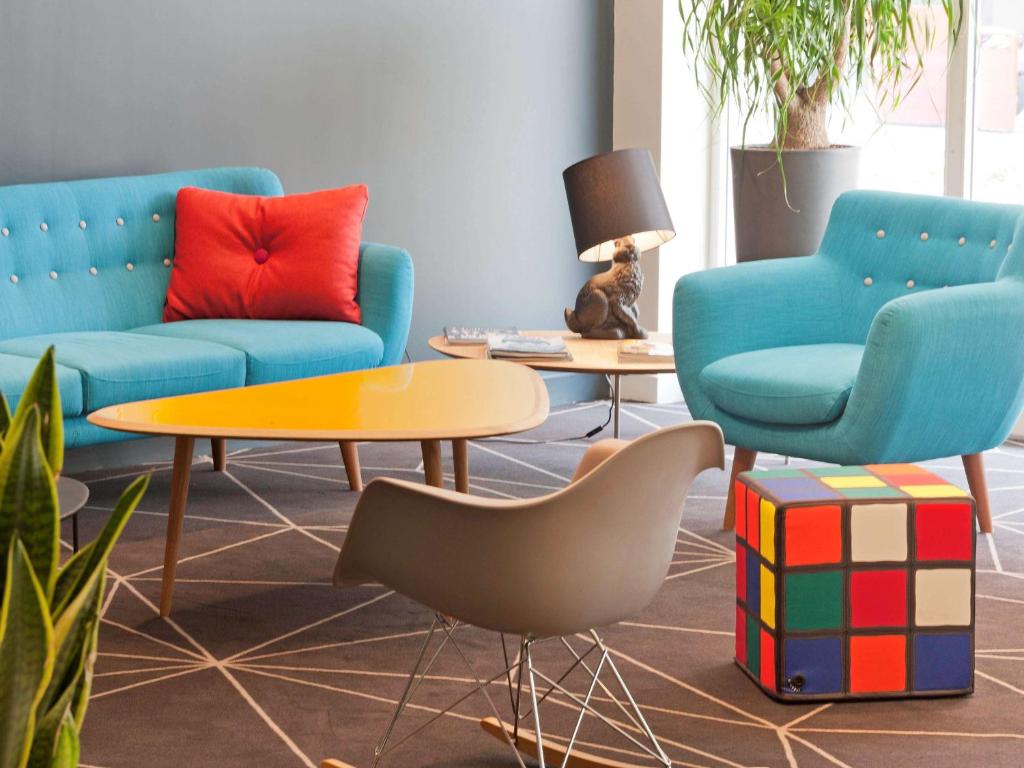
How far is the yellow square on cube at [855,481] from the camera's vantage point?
2852mm

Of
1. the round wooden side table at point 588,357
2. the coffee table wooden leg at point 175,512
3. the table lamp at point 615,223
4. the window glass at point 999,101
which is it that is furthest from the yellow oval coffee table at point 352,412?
the window glass at point 999,101

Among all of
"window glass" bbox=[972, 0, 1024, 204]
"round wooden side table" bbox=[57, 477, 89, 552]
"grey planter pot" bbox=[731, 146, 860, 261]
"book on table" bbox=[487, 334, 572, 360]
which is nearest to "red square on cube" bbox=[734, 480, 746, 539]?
"book on table" bbox=[487, 334, 572, 360]

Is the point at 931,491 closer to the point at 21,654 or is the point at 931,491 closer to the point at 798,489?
the point at 798,489

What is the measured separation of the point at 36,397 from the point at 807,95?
12.7 feet

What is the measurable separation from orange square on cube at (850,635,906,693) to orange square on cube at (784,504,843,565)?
17cm

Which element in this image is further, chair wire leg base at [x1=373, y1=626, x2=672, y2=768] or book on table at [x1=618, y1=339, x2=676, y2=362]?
book on table at [x1=618, y1=339, x2=676, y2=362]

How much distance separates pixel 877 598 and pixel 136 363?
221cm

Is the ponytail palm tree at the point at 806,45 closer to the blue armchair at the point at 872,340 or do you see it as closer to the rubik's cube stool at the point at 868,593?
the blue armchair at the point at 872,340

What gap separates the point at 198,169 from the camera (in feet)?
16.3

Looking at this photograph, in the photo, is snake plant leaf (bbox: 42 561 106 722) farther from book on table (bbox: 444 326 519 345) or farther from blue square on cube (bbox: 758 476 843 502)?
book on table (bbox: 444 326 519 345)

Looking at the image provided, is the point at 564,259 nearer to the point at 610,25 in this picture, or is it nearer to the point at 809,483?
the point at 610,25

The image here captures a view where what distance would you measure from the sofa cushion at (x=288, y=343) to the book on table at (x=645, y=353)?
0.85 m

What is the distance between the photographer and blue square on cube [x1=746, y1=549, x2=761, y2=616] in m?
2.84

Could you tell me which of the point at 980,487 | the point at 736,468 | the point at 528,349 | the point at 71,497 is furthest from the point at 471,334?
the point at 71,497
